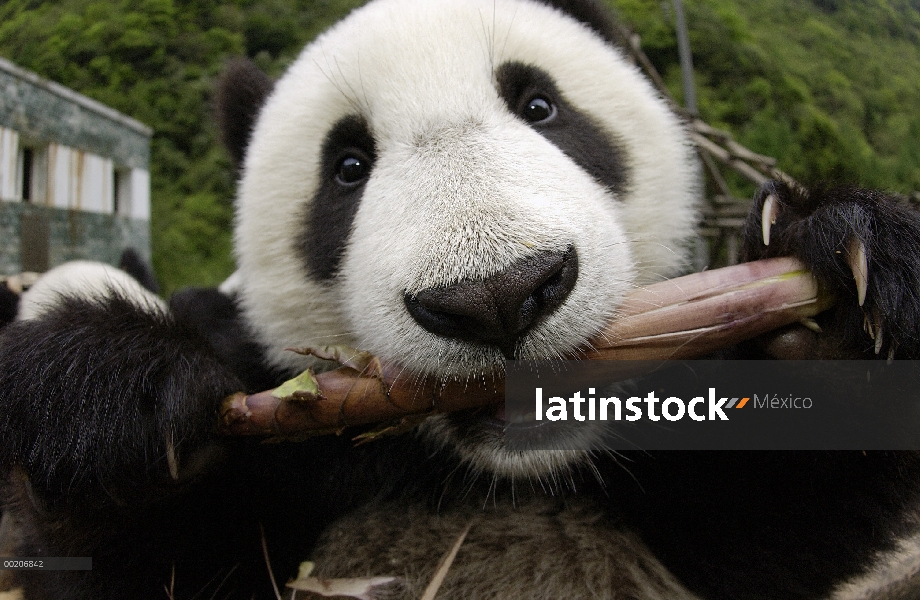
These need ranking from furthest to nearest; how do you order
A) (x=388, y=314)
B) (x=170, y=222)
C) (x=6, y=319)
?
(x=170, y=222)
(x=6, y=319)
(x=388, y=314)

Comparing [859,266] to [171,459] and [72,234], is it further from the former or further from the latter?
[72,234]

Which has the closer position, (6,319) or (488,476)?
(488,476)

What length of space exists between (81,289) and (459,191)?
1.15m

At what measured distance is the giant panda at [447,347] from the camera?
114cm

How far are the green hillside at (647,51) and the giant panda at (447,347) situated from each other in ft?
5.36

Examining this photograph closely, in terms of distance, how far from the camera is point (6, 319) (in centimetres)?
250

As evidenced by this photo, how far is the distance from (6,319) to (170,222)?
1780 millimetres

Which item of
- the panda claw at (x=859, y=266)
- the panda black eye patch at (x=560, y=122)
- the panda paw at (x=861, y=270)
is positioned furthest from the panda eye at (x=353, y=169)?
the panda claw at (x=859, y=266)

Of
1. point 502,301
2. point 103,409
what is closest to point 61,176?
point 103,409

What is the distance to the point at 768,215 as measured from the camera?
1.31 meters

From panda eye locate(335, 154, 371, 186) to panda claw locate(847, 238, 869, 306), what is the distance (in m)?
1.14

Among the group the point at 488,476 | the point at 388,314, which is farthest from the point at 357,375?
the point at 488,476

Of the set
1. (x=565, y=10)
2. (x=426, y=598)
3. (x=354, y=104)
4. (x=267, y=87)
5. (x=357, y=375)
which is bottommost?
(x=426, y=598)

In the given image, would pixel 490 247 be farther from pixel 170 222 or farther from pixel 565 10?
pixel 170 222
